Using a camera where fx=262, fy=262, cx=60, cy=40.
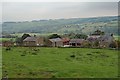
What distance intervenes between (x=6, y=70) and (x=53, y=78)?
5.97 m

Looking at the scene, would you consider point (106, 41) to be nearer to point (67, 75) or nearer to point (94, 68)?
point (94, 68)

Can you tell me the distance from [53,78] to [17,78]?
327 cm

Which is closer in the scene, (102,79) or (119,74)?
(102,79)

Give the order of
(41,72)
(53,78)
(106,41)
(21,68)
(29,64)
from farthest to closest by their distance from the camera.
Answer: (106,41), (29,64), (21,68), (41,72), (53,78)

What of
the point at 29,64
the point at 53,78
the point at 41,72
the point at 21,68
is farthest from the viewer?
the point at 29,64

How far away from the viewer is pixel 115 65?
1261 inches

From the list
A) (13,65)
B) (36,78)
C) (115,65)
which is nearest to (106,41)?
(115,65)

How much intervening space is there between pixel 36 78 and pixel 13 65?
22.7ft

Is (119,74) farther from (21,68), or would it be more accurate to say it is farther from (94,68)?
Result: (21,68)

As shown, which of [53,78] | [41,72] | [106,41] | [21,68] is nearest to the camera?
[53,78]

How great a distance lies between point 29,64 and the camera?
102 ft

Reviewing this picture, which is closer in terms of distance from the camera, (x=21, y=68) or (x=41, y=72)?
(x=41, y=72)

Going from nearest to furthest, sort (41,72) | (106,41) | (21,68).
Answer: (41,72) < (21,68) < (106,41)

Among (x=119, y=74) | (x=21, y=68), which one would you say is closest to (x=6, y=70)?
(x=21, y=68)
